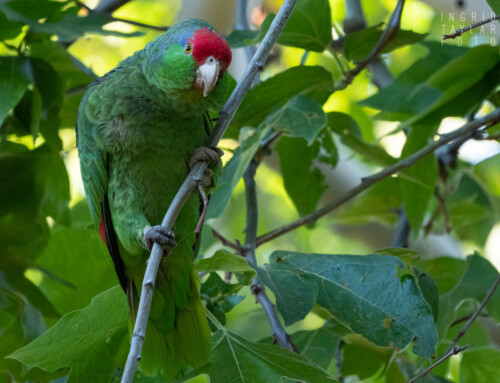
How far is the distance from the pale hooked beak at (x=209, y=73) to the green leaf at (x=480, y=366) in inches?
33.4

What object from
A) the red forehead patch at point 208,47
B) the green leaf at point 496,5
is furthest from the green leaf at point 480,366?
the red forehead patch at point 208,47

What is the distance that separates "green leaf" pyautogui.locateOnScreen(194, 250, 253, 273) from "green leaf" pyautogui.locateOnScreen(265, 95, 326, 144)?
0.35m

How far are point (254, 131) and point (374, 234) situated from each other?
1.33m

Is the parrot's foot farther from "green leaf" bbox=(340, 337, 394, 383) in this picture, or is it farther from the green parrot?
"green leaf" bbox=(340, 337, 394, 383)

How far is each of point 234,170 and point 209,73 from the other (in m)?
0.30

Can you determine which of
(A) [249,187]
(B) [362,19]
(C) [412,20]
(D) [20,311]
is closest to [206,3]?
(B) [362,19]

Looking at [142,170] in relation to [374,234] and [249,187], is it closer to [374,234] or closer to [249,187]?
[249,187]

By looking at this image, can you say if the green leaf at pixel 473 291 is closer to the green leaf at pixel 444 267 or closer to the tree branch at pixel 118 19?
the green leaf at pixel 444 267

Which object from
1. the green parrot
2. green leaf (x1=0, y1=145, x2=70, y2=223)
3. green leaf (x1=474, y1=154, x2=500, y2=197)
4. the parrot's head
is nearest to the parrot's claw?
the green parrot

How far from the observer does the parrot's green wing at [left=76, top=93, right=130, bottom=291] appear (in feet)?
5.31

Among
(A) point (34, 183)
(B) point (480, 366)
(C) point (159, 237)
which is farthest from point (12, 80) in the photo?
(B) point (480, 366)

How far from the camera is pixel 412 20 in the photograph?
3.93m

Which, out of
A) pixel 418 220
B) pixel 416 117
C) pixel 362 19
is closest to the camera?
pixel 416 117

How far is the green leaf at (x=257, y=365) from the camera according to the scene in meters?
1.33
